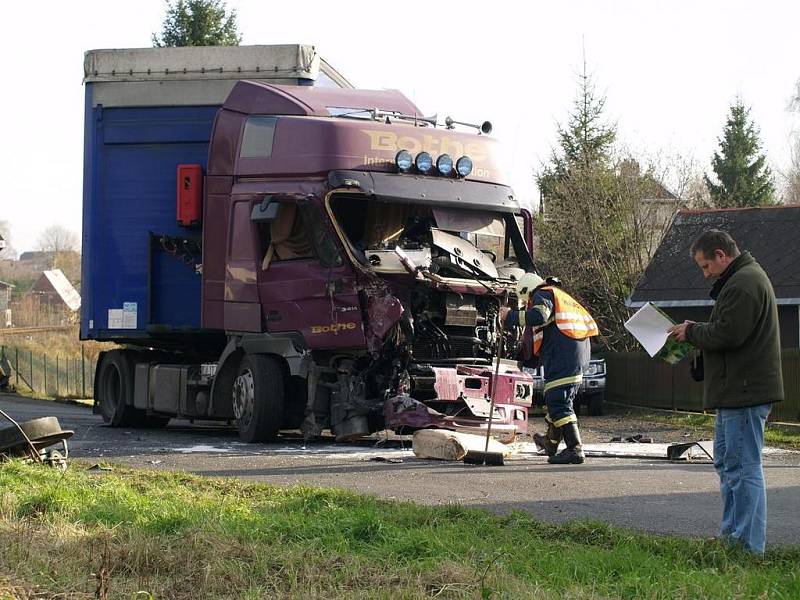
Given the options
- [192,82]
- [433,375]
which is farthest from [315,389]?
[192,82]

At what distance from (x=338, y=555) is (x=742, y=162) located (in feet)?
182

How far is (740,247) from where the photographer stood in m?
30.0

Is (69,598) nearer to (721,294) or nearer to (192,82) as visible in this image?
(721,294)

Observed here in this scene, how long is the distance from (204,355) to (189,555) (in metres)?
9.99

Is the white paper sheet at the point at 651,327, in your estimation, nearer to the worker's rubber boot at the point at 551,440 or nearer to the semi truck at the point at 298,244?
the worker's rubber boot at the point at 551,440

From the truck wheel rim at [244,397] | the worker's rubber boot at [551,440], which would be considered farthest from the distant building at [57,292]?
the worker's rubber boot at [551,440]

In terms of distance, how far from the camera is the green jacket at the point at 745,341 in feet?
20.9

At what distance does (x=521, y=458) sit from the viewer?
12086 millimetres

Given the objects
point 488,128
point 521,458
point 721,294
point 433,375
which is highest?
point 488,128

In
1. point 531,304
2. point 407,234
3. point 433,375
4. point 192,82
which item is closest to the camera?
point 531,304

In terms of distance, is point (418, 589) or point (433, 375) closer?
point (418, 589)

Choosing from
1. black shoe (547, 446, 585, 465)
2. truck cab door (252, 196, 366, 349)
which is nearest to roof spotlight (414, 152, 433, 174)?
truck cab door (252, 196, 366, 349)

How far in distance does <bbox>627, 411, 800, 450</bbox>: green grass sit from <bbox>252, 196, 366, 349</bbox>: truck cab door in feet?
20.4

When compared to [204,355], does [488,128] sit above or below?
above
